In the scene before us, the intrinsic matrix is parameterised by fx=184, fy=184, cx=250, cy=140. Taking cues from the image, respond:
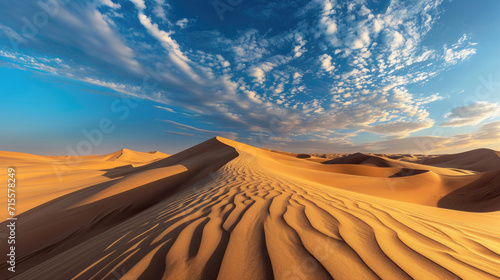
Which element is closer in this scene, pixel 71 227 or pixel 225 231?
pixel 225 231

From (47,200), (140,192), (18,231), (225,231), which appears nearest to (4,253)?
(18,231)

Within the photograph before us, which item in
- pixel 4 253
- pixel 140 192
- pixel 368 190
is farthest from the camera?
pixel 368 190

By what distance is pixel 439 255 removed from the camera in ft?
4.84

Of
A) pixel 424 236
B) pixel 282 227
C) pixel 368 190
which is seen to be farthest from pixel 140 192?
pixel 368 190

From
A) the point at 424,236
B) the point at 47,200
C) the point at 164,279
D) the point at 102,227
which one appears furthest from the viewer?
the point at 47,200

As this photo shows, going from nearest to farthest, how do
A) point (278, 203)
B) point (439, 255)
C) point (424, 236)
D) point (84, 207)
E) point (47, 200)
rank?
point (439, 255)
point (424, 236)
point (278, 203)
point (84, 207)
point (47, 200)

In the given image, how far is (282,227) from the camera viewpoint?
6.31ft

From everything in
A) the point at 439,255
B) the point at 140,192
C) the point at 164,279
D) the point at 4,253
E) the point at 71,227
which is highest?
the point at 439,255

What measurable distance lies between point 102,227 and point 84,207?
190 cm

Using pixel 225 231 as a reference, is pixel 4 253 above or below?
below

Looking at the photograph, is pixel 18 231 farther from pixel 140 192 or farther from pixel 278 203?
pixel 278 203

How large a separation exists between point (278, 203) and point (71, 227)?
6.19 m

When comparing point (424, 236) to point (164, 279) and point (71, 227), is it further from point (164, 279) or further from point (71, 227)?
point (71, 227)

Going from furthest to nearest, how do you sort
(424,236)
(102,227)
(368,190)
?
(368,190), (102,227), (424,236)
